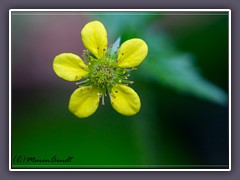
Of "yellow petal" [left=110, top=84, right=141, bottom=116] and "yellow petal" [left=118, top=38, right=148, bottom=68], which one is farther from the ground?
"yellow petal" [left=118, top=38, right=148, bottom=68]

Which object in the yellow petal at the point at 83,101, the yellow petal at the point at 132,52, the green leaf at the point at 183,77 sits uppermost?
the yellow petal at the point at 132,52

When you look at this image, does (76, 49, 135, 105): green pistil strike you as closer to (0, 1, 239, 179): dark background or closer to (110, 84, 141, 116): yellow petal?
(110, 84, 141, 116): yellow petal

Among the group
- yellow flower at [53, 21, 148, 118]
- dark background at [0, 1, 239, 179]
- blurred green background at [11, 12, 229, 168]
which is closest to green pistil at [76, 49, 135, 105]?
yellow flower at [53, 21, 148, 118]
